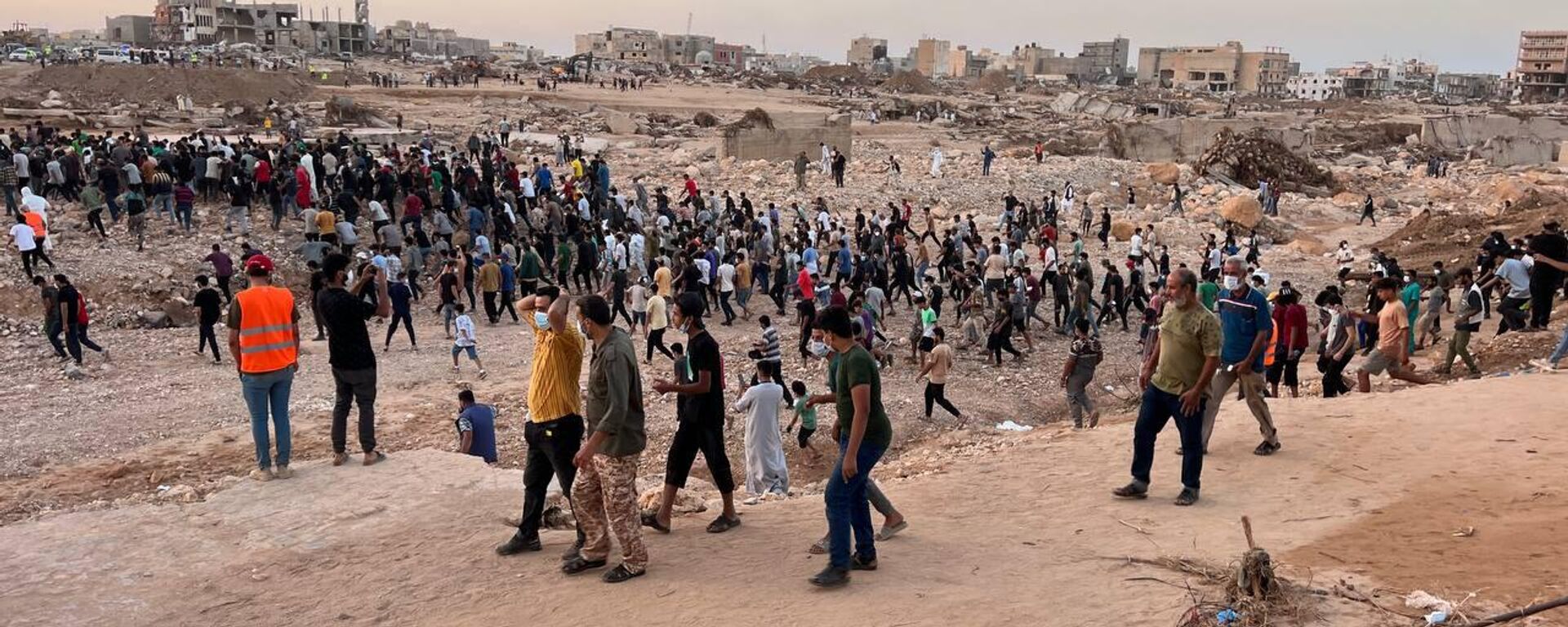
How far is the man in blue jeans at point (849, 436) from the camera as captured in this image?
489 cm

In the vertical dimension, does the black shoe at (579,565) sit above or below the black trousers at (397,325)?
above

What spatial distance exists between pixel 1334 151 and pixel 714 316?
38502mm

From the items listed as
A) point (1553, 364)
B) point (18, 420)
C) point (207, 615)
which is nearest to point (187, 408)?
point (18, 420)

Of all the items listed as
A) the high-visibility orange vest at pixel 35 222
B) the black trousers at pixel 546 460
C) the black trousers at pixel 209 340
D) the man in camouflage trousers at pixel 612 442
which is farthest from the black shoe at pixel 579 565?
the high-visibility orange vest at pixel 35 222

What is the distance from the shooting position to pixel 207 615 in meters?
4.94

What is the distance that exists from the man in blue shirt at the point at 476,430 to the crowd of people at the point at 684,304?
0.08ft

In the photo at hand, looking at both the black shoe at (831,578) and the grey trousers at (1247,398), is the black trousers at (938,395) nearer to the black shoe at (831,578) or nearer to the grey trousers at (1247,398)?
the grey trousers at (1247,398)

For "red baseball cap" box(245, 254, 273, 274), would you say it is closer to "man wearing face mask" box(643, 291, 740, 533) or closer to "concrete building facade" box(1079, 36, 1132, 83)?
"man wearing face mask" box(643, 291, 740, 533)

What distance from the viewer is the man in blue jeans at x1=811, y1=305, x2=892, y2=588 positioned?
489cm

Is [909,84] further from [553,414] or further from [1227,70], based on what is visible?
[553,414]

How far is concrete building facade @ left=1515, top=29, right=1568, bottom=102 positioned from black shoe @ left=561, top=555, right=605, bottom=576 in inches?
4440

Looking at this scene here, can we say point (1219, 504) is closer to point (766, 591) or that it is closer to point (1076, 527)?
point (1076, 527)

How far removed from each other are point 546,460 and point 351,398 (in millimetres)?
1951

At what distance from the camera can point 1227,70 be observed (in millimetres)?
111562
